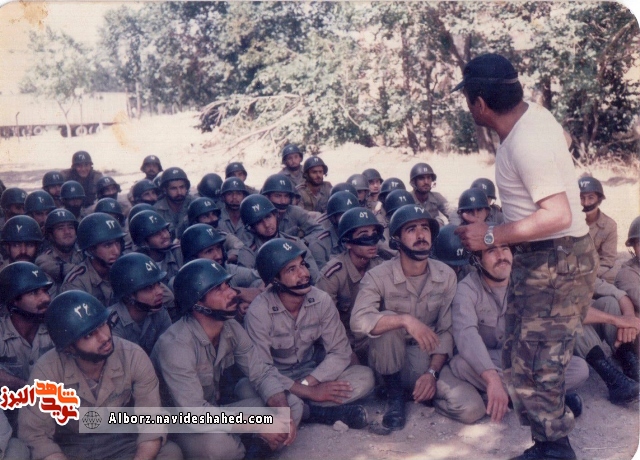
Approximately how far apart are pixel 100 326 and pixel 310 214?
15.1ft

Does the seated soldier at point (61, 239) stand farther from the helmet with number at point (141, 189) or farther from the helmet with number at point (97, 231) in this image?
the helmet with number at point (141, 189)

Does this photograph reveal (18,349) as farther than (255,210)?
No

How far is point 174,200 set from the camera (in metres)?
8.36

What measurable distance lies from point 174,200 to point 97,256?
2.95 m

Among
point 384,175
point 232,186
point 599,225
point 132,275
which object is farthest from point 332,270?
point 384,175

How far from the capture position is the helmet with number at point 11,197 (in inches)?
300

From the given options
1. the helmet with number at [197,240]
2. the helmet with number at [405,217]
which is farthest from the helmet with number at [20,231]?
the helmet with number at [405,217]

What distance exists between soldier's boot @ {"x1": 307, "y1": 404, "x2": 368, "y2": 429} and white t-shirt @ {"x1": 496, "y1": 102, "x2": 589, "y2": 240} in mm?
2005

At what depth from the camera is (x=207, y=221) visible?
6777 millimetres

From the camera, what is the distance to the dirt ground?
13.5 ft

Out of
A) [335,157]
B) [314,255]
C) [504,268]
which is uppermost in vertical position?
[504,268]

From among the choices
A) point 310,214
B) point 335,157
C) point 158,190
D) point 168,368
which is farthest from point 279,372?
point 335,157

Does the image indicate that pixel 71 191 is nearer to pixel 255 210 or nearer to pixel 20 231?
pixel 20 231

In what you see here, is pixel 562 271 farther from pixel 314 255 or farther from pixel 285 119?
pixel 285 119
